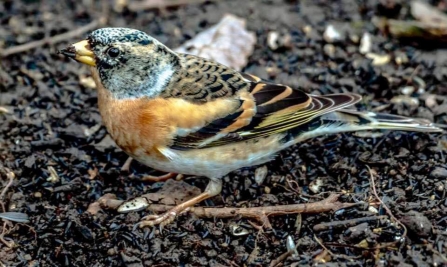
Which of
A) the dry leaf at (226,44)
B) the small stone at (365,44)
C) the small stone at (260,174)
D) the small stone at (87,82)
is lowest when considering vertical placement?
the small stone at (260,174)

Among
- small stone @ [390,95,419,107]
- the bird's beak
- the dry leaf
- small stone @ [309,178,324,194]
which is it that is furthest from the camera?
the dry leaf

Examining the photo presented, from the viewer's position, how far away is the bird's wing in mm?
3975

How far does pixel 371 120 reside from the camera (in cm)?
435

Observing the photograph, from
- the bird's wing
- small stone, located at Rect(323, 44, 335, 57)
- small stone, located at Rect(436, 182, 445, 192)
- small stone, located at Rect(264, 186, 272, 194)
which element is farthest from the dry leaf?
small stone, located at Rect(436, 182, 445, 192)

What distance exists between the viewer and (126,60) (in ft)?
12.9

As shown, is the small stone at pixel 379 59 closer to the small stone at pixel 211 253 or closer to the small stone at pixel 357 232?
the small stone at pixel 357 232

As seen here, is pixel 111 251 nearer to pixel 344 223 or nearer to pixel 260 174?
pixel 260 174

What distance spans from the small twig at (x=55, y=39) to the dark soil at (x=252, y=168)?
4 centimetres

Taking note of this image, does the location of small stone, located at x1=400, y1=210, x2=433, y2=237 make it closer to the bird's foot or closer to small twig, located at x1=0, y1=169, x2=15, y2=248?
the bird's foot

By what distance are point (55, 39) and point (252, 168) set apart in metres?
2.13

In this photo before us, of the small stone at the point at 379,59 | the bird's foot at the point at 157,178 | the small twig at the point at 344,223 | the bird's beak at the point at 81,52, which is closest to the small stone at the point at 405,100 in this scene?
the small stone at the point at 379,59

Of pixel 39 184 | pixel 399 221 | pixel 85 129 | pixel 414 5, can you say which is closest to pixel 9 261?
pixel 39 184

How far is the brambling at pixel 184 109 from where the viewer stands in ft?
12.8

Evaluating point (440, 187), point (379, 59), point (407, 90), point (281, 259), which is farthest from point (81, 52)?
point (379, 59)
